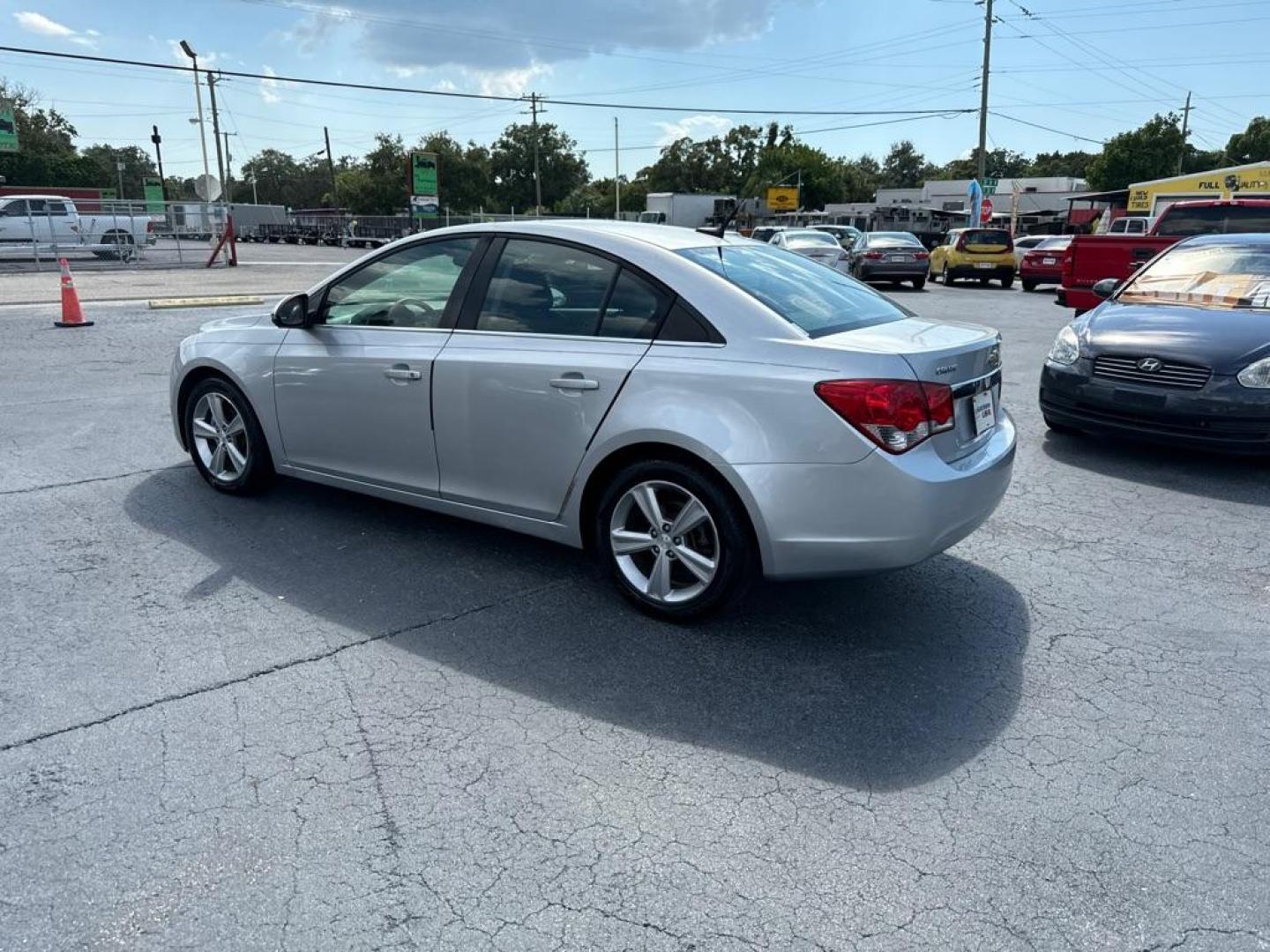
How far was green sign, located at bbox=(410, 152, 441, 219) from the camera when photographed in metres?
42.2

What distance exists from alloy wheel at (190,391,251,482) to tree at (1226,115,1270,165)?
10099 centimetres

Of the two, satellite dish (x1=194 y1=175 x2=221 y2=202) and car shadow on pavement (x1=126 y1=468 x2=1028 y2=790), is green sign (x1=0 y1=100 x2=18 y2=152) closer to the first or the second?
satellite dish (x1=194 y1=175 x2=221 y2=202)

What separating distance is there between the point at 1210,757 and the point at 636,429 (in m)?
2.28

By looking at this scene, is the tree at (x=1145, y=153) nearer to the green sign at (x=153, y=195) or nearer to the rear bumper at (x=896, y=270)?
the rear bumper at (x=896, y=270)

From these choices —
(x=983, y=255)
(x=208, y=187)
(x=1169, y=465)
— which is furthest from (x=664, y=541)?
(x=208, y=187)

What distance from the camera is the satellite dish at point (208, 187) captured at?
89.2 feet

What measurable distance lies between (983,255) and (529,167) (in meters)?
64.9

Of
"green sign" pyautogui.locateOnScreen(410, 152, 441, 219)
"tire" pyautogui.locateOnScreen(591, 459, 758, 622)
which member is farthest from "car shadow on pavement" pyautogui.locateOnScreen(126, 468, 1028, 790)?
"green sign" pyautogui.locateOnScreen(410, 152, 441, 219)

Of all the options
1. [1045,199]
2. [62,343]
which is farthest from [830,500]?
[1045,199]

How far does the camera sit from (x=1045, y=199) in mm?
71125

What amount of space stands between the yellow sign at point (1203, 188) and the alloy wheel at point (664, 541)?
3294cm

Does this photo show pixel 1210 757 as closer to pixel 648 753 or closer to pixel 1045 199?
pixel 648 753

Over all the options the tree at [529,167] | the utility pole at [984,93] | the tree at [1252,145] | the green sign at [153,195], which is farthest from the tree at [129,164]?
the tree at [1252,145]

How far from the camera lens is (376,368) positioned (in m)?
4.39
